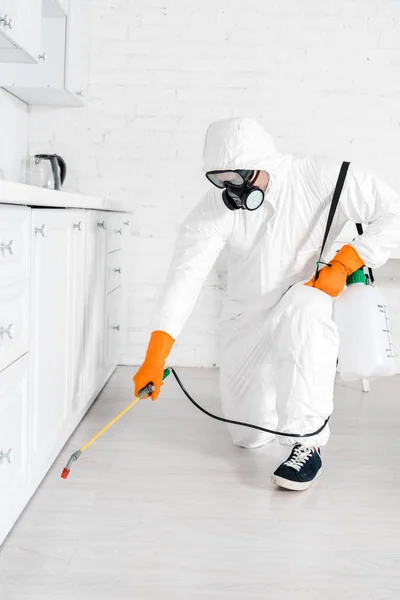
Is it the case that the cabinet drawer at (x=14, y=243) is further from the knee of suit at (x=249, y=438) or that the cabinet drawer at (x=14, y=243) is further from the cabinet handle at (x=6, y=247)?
the knee of suit at (x=249, y=438)

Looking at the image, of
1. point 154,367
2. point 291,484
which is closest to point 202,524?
point 291,484

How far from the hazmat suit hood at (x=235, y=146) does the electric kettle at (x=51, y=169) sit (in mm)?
1067

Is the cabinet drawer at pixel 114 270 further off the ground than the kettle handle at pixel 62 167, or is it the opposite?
the kettle handle at pixel 62 167

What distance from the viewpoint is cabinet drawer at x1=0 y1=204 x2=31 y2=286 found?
1.43m

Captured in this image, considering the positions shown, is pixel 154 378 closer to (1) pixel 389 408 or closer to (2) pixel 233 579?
(2) pixel 233 579

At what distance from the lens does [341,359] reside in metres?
2.17

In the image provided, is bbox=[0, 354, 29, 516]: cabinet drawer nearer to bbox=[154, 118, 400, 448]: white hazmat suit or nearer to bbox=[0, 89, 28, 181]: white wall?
bbox=[154, 118, 400, 448]: white hazmat suit

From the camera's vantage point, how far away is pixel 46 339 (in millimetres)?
1827

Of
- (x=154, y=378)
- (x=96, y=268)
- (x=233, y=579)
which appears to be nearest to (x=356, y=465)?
(x=154, y=378)

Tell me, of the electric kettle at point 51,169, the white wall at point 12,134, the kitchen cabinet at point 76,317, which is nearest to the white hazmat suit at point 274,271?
the kitchen cabinet at point 76,317

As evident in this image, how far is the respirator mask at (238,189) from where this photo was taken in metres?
2.04

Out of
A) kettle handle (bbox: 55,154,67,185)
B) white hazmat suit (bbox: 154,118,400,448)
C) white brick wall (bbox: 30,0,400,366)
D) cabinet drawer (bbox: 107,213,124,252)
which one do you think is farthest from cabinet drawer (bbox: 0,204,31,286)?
white brick wall (bbox: 30,0,400,366)

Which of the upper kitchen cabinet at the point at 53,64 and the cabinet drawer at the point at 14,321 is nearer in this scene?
the cabinet drawer at the point at 14,321

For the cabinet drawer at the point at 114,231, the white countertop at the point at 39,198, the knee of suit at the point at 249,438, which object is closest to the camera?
the white countertop at the point at 39,198
